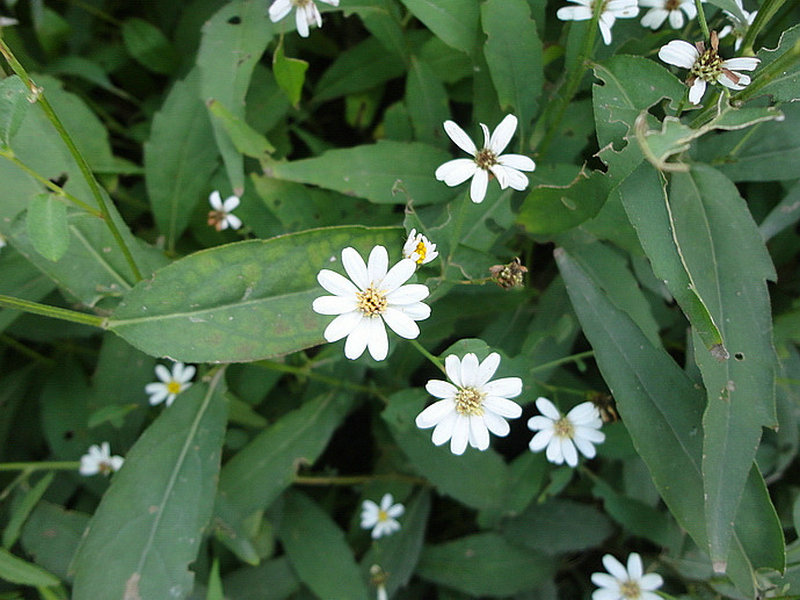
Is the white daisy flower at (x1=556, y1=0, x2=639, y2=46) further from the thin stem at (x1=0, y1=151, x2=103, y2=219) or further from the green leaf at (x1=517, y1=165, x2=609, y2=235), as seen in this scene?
the thin stem at (x1=0, y1=151, x2=103, y2=219)

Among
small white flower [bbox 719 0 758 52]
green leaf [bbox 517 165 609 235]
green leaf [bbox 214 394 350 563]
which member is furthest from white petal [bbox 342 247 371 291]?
small white flower [bbox 719 0 758 52]

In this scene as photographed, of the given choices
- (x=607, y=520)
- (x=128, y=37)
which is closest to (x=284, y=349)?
(x=607, y=520)

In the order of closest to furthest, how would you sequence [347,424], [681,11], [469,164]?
1. [469,164]
2. [681,11]
3. [347,424]

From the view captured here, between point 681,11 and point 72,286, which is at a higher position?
point 681,11

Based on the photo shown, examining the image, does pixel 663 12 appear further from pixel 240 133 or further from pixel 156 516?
pixel 156 516

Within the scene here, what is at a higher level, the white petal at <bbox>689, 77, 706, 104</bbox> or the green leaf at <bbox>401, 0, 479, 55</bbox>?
the green leaf at <bbox>401, 0, 479, 55</bbox>

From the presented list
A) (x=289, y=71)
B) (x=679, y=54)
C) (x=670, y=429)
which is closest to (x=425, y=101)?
(x=289, y=71)

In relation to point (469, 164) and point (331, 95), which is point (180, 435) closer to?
point (469, 164)
